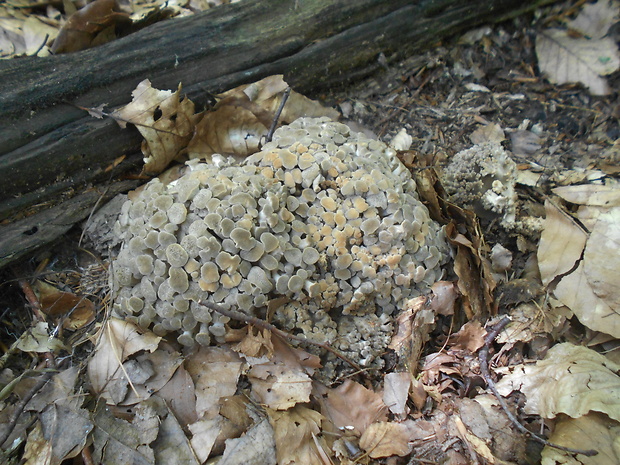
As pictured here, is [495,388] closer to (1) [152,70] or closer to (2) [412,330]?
(2) [412,330]

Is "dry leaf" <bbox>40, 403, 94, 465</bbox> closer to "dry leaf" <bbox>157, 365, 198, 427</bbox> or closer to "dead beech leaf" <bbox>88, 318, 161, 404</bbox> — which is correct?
"dead beech leaf" <bbox>88, 318, 161, 404</bbox>

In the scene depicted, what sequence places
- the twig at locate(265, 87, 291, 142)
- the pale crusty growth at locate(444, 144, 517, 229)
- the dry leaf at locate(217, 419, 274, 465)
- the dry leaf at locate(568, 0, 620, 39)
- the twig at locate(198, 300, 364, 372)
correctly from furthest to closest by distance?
1. the dry leaf at locate(568, 0, 620, 39)
2. the twig at locate(265, 87, 291, 142)
3. the pale crusty growth at locate(444, 144, 517, 229)
4. the twig at locate(198, 300, 364, 372)
5. the dry leaf at locate(217, 419, 274, 465)

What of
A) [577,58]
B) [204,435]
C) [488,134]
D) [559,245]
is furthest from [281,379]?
[577,58]

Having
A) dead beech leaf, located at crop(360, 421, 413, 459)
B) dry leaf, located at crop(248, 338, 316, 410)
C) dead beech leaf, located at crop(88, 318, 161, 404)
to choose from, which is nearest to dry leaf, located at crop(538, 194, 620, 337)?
dead beech leaf, located at crop(360, 421, 413, 459)

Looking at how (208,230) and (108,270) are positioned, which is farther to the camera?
(108,270)

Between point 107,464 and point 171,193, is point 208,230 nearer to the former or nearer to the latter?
point 171,193

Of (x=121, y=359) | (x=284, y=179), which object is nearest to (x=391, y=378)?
(x=284, y=179)
